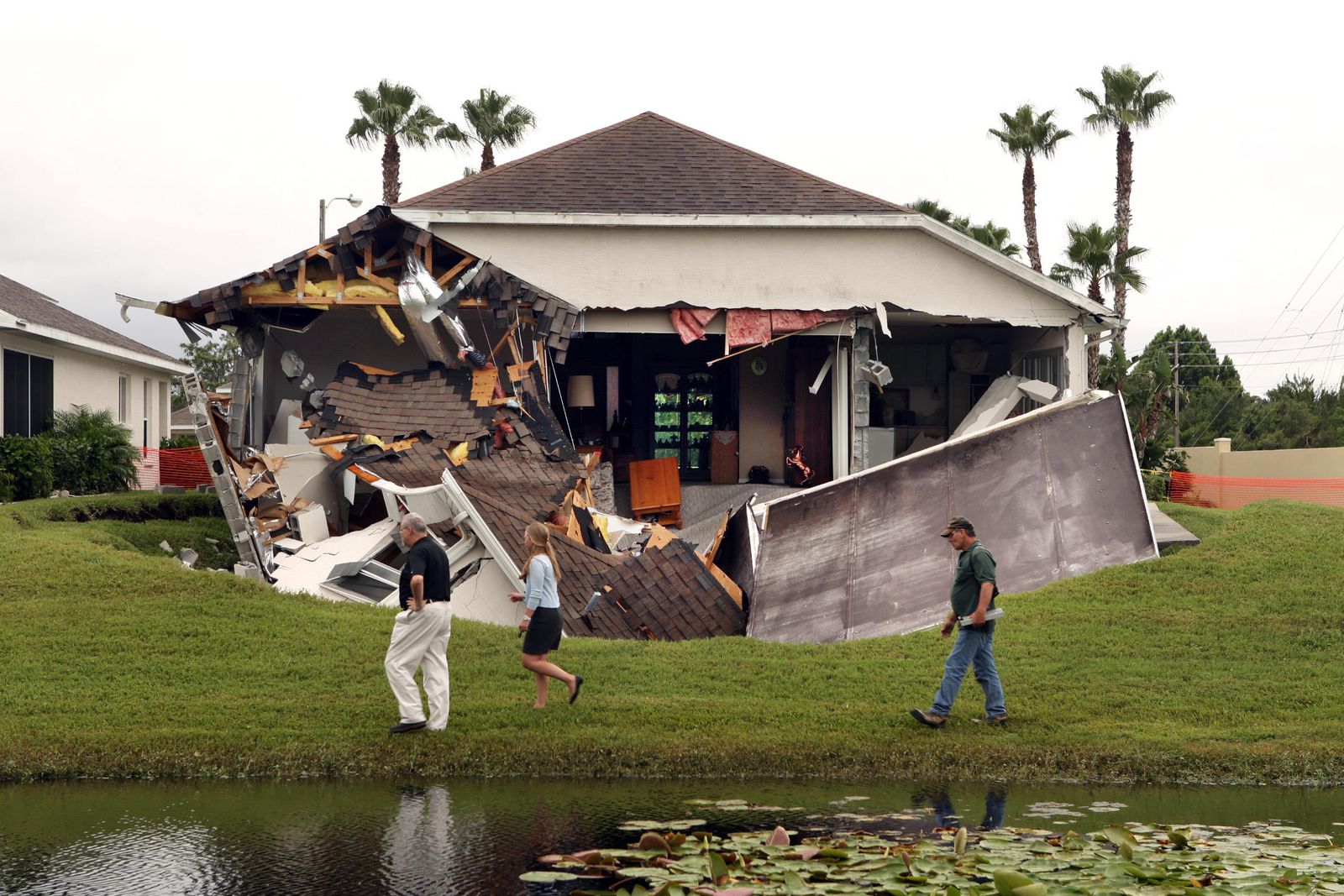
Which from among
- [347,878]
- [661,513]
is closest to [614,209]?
[661,513]

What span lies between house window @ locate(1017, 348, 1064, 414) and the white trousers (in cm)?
1452

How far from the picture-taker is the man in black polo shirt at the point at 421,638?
9586mm

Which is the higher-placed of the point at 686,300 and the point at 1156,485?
the point at 686,300

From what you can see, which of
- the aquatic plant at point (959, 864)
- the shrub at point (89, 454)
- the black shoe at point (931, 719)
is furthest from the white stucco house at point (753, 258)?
the aquatic plant at point (959, 864)

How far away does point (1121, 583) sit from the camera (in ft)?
47.1

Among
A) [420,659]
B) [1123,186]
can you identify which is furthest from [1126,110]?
[420,659]

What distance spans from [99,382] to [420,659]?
2219 centimetres

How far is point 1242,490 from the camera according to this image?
30625 millimetres

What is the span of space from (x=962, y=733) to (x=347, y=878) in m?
5.07

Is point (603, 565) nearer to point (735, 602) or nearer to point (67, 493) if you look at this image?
point (735, 602)

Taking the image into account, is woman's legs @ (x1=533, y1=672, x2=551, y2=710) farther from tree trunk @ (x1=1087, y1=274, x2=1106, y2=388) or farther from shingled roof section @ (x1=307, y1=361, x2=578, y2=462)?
tree trunk @ (x1=1087, y1=274, x2=1106, y2=388)

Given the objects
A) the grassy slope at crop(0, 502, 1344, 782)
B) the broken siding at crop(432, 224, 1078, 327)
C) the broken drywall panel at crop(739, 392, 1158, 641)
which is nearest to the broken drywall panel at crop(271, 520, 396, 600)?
the grassy slope at crop(0, 502, 1344, 782)

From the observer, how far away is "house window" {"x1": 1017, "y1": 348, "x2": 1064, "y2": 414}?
869 inches

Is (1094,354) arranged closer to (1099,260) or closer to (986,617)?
(1099,260)
